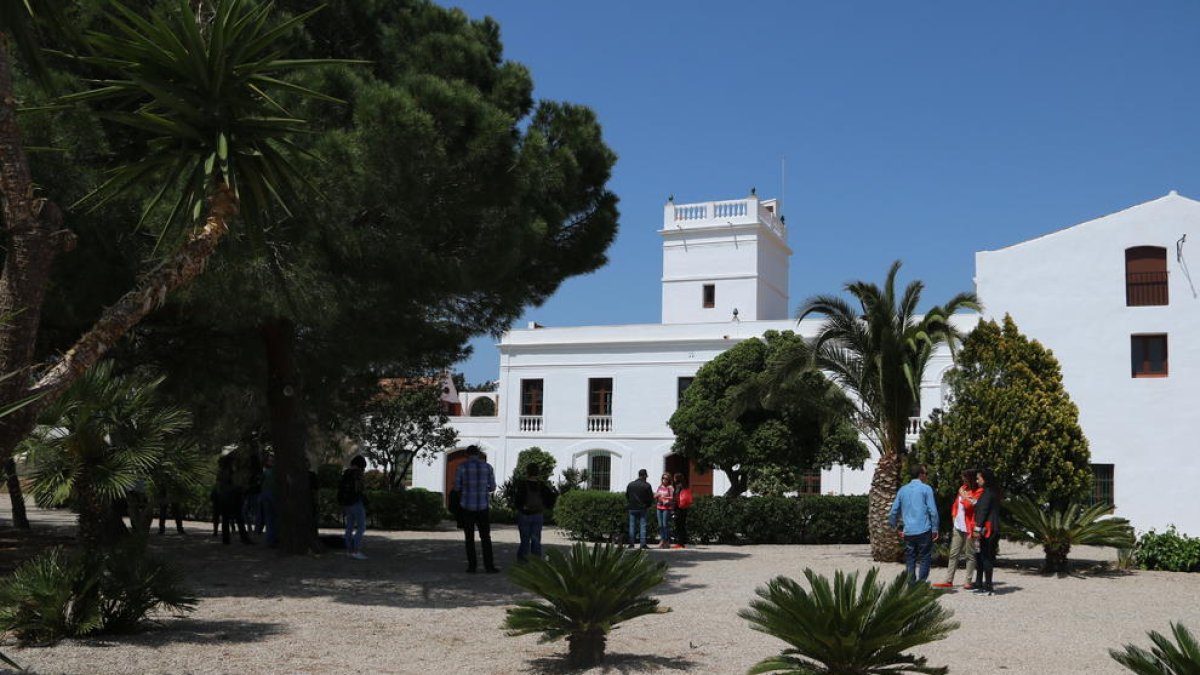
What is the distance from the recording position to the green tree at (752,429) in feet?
74.7

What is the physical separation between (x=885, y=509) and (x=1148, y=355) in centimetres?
907

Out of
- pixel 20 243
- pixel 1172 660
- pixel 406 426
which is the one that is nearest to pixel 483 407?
pixel 406 426

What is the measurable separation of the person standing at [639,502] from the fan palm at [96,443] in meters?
11.4

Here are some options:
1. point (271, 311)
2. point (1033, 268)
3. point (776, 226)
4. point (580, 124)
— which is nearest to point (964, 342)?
point (1033, 268)

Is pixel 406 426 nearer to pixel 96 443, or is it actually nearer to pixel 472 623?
pixel 472 623

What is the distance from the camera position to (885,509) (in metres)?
16.8

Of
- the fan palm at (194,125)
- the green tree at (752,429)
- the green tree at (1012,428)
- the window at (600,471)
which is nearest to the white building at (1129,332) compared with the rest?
the green tree at (752,429)

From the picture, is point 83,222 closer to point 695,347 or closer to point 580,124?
point 580,124

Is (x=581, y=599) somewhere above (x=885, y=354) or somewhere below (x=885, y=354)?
below

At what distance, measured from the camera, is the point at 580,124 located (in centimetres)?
1514

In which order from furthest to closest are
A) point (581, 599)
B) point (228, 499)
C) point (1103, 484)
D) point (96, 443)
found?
point (1103, 484), point (228, 499), point (96, 443), point (581, 599)

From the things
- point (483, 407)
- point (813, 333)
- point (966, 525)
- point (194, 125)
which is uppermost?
point (813, 333)

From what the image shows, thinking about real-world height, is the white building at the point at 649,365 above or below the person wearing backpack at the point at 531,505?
above

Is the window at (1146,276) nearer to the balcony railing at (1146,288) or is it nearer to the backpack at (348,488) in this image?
the balcony railing at (1146,288)
